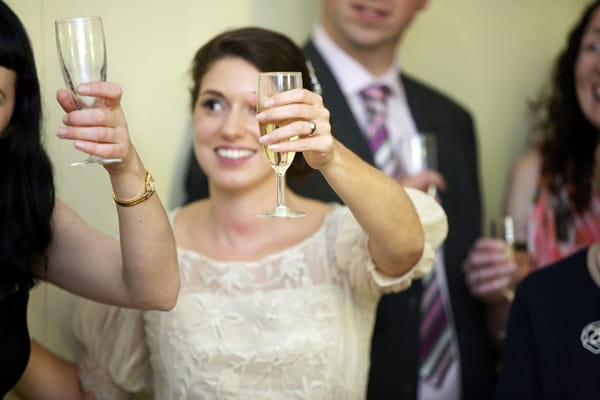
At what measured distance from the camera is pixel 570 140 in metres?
2.70

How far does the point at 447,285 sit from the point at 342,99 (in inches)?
25.3

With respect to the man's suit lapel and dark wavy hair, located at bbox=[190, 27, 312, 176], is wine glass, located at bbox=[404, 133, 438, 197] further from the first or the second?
dark wavy hair, located at bbox=[190, 27, 312, 176]

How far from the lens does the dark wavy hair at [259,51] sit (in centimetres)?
188

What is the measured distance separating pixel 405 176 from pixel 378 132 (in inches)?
8.5

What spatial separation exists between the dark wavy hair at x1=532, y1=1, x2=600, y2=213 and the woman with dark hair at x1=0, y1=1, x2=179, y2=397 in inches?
60.7

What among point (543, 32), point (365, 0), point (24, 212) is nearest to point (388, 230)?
point (24, 212)

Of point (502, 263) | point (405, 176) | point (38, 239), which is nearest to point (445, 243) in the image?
point (502, 263)

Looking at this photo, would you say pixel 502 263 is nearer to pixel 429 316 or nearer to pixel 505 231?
pixel 505 231

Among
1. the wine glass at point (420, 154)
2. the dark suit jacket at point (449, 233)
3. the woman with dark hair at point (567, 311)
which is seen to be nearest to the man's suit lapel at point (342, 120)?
the dark suit jacket at point (449, 233)

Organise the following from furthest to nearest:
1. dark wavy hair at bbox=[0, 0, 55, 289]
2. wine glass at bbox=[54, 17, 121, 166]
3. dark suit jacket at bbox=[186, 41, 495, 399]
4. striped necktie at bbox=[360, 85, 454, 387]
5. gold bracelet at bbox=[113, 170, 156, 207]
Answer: striped necktie at bbox=[360, 85, 454, 387]
dark suit jacket at bbox=[186, 41, 495, 399]
dark wavy hair at bbox=[0, 0, 55, 289]
gold bracelet at bbox=[113, 170, 156, 207]
wine glass at bbox=[54, 17, 121, 166]

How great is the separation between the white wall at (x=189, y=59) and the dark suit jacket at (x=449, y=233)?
19 cm

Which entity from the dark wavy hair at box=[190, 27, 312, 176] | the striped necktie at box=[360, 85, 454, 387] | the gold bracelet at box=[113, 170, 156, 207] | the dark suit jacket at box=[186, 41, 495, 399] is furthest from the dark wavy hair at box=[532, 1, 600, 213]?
the gold bracelet at box=[113, 170, 156, 207]

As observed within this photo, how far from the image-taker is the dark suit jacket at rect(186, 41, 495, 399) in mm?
2357

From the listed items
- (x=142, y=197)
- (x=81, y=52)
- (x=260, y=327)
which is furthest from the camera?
(x=260, y=327)
